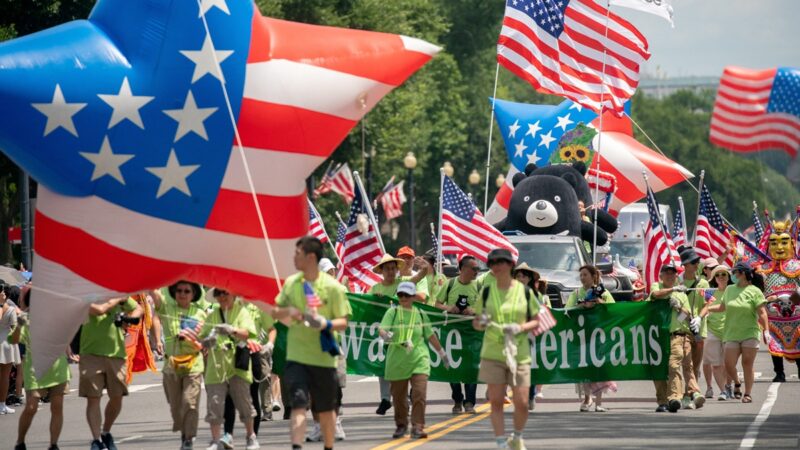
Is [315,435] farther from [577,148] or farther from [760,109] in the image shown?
[577,148]

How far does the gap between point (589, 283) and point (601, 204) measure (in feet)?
Result: 41.9

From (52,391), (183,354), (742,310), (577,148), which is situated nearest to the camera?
(183,354)

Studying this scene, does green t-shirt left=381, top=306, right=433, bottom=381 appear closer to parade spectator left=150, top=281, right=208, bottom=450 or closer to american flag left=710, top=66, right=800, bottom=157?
parade spectator left=150, top=281, right=208, bottom=450

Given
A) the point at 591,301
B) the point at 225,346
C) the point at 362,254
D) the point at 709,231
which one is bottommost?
the point at 225,346

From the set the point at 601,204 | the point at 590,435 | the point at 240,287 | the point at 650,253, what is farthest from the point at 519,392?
the point at 601,204

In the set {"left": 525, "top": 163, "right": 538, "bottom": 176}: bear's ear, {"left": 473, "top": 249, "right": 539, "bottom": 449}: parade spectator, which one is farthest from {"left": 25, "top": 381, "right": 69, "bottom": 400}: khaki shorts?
{"left": 525, "top": 163, "right": 538, "bottom": 176}: bear's ear

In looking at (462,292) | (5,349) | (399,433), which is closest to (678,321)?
(462,292)

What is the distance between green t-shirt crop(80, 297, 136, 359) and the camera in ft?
51.0

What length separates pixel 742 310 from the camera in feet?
70.5

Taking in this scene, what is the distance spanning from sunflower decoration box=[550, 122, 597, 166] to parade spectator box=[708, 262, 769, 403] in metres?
12.2

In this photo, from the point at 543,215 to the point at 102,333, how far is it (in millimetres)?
13193

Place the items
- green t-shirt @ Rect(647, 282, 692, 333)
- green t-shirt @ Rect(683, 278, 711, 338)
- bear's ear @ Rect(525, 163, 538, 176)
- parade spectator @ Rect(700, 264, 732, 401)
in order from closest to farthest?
green t-shirt @ Rect(647, 282, 692, 333) < green t-shirt @ Rect(683, 278, 711, 338) < parade spectator @ Rect(700, 264, 732, 401) < bear's ear @ Rect(525, 163, 538, 176)

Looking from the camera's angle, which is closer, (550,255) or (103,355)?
(103,355)

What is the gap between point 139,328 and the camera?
61.1ft
